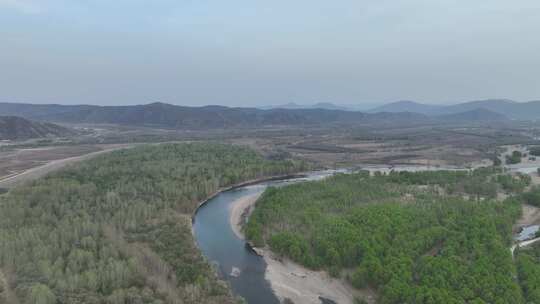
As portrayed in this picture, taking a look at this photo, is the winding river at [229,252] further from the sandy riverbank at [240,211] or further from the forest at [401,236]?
the forest at [401,236]

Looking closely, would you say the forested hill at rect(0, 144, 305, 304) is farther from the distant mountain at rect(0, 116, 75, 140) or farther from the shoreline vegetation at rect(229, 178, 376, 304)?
the distant mountain at rect(0, 116, 75, 140)

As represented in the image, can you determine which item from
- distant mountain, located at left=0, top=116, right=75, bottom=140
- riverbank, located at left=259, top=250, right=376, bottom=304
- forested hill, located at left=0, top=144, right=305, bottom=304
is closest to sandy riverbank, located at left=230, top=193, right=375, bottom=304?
riverbank, located at left=259, top=250, right=376, bottom=304

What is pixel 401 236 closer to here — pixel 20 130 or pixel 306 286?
pixel 306 286

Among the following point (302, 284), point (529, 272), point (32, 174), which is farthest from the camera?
point (32, 174)

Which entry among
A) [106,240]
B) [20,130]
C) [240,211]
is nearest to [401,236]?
[240,211]

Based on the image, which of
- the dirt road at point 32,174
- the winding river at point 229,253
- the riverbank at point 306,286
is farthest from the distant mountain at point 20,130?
the riverbank at point 306,286

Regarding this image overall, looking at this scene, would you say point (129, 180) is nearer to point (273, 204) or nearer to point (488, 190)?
point (273, 204)
